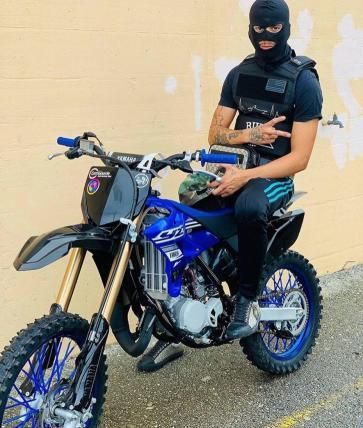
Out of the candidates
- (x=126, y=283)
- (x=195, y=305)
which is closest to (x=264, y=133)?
(x=195, y=305)

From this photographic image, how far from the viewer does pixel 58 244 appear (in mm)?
2590

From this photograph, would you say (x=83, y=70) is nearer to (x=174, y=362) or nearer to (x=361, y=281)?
(x=174, y=362)

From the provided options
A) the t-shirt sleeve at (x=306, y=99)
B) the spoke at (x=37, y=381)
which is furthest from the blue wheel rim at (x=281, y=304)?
the spoke at (x=37, y=381)

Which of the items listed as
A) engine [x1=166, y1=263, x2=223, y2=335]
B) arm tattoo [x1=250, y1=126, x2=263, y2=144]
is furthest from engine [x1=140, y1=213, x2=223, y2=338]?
arm tattoo [x1=250, y1=126, x2=263, y2=144]

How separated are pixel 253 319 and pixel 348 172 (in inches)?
105

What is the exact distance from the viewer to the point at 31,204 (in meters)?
3.77

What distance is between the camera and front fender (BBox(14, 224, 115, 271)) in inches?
101

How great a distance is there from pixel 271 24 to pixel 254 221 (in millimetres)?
1075

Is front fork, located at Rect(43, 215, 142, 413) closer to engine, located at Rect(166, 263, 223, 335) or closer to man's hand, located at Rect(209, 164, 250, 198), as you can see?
engine, located at Rect(166, 263, 223, 335)

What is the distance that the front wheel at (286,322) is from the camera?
3.61 meters

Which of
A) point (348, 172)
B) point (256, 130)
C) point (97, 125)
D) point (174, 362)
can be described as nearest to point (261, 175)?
point (256, 130)

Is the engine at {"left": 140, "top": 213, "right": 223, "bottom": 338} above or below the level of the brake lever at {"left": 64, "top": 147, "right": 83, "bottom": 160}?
below

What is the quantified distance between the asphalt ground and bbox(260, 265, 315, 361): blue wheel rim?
6.0 inches

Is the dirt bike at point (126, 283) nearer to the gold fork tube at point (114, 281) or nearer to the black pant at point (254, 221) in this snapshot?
the gold fork tube at point (114, 281)
